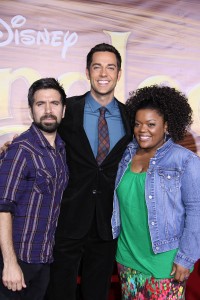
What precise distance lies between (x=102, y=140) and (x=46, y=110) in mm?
405

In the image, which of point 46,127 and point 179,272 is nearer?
point 179,272

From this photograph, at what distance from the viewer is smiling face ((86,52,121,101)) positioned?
8.02ft

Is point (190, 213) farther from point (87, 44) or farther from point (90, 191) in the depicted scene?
point (87, 44)

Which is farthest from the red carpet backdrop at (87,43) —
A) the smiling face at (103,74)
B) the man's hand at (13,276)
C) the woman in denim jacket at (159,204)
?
the man's hand at (13,276)

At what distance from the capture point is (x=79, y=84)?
3406mm

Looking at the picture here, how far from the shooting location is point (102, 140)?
2330mm

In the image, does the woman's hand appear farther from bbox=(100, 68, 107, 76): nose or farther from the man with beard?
bbox=(100, 68, 107, 76): nose

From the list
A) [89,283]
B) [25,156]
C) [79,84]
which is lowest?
[89,283]

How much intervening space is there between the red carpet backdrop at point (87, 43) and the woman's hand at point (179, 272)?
1.75 meters

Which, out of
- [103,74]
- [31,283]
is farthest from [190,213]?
[103,74]

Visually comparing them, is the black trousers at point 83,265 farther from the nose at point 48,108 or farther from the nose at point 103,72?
the nose at point 103,72

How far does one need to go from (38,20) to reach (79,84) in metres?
0.59

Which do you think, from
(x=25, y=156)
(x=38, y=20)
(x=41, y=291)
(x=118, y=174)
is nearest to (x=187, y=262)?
(x=118, y=174)

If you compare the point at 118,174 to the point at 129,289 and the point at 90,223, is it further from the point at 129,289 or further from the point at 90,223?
the point at 129,289
